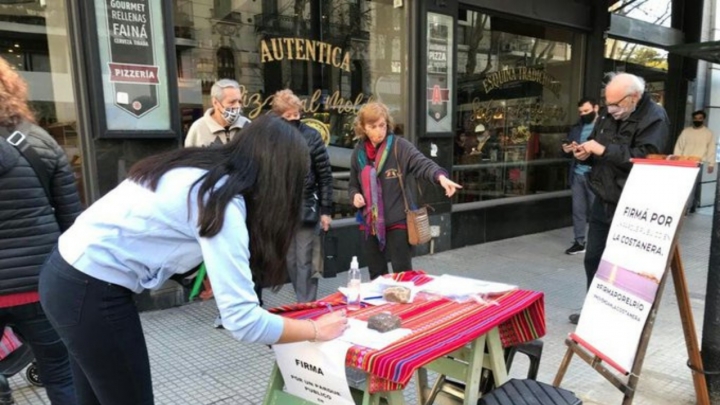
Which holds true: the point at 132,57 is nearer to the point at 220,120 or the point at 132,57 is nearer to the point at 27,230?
the point at 220,120

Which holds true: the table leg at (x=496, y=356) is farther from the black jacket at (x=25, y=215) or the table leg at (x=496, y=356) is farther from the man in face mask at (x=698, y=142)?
the man in face mask at (x=698, y=142)

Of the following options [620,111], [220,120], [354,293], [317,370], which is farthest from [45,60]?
[620,111]

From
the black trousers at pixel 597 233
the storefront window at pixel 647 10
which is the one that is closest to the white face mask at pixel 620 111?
the black trousers at pixel 597 233

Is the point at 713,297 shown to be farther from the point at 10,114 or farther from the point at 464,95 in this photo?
the point at 464,95

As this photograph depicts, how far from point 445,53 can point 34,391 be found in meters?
5.06

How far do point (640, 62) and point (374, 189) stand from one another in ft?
26.2

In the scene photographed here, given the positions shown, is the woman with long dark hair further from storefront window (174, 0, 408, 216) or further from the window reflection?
the window reflection

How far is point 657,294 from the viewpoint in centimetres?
250

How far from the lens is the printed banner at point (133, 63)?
13.1ft

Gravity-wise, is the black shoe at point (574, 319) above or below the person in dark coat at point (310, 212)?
below

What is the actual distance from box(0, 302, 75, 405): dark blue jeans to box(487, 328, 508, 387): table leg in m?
1.81

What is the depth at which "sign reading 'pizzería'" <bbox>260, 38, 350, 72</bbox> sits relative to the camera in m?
5.55

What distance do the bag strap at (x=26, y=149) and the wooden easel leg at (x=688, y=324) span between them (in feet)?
9.49

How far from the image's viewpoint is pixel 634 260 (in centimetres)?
271
